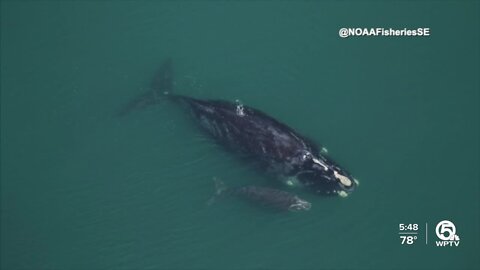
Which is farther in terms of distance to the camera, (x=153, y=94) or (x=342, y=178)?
(x=153, y=94)

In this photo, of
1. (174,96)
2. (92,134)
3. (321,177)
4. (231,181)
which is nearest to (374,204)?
(321,177)

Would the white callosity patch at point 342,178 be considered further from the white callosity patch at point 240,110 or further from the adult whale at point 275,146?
the white callosity patch at point 240,110

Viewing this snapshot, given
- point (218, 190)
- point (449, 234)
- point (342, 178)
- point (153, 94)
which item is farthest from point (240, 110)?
point (449, 234)

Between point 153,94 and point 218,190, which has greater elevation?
point 153,94

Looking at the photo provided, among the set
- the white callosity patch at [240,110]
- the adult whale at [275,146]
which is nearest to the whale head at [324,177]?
the adult whale at [275,146]

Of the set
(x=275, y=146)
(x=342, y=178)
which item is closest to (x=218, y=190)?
(x=275, y=146)

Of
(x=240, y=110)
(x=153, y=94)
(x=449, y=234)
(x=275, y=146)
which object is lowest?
(x=449, y=234)

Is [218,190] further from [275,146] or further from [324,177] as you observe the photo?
[324,177]
